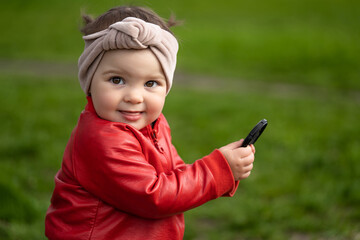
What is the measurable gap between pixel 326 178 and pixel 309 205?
1.61 feet

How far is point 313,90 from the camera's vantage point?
7156mm

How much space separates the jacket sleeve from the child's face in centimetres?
11

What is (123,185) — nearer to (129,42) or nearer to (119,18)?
(129,42)

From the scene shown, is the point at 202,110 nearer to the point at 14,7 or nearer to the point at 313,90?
the point at 313,90

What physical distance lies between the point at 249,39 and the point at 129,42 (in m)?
9.17

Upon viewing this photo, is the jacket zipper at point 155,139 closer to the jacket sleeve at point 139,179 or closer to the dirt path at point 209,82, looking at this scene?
the jacket sleeve at point 139,179

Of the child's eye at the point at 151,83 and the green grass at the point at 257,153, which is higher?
the child's eye at the point at 151,83

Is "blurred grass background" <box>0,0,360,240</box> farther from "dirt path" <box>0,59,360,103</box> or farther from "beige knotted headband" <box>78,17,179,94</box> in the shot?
"beige knotted headband" <box>78,17,179,94</box>

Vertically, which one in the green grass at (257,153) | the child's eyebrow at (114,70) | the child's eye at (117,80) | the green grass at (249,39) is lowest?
the green grass at (257,153)

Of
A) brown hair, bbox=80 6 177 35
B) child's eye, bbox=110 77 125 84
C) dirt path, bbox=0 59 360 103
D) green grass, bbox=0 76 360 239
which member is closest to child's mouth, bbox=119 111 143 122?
child's eye, bbox=110 77 125 84

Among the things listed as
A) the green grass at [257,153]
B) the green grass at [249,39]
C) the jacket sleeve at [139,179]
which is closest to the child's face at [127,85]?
the jacket sleeve at [139,179]

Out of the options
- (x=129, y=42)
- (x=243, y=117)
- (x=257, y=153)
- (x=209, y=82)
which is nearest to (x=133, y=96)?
(x=129, y=42)

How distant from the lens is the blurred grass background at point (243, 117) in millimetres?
3441

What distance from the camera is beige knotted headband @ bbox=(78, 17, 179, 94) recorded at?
1751mm
